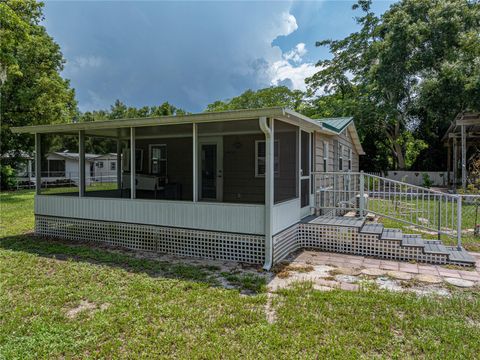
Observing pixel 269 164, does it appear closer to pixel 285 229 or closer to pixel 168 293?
pixel 285 229

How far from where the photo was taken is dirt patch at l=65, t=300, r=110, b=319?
137 inches

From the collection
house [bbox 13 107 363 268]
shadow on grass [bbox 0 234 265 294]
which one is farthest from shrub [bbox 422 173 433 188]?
shadow on grass [bbox 0 234 265 294]

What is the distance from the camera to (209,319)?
10.9 feet

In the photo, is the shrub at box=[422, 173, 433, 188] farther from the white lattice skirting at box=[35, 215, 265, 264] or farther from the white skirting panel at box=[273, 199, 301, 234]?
the white lattice skirting at box=[35, 215, 265, 264]

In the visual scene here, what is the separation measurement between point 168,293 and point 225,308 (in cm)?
84

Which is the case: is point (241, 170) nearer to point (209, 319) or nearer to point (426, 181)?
point (209, 319)

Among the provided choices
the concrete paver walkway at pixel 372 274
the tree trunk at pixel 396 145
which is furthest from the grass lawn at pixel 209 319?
the tree trunk at pixel 396 145

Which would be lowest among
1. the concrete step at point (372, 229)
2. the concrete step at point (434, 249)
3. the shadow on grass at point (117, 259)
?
the shadow on grass at point (117, 259)

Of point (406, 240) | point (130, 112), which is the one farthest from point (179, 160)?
point (130, 112)

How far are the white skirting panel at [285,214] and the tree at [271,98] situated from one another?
874 inches

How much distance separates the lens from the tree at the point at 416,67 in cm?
1566

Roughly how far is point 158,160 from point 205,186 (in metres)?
1.79

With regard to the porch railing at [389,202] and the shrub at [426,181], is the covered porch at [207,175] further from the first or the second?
the shrub at [426,181]

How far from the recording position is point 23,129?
6949 mm
